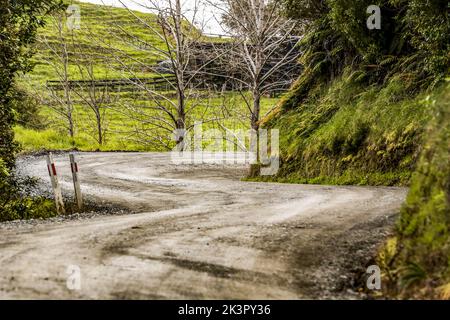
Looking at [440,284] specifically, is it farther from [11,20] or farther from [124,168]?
[124,168]

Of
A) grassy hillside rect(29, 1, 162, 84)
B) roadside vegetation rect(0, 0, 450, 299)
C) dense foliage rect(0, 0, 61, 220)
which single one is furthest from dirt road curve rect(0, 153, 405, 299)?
grassy hillside rect(29, 1, 162, 84)

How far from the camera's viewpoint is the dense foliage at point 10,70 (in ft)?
33.7

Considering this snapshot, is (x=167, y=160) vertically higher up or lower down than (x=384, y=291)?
lower down

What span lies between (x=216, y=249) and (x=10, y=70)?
7.32 m

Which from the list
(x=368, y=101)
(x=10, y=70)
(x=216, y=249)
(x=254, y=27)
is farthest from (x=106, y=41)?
(x=216, y=249)

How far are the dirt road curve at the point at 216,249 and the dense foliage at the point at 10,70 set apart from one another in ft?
6.64

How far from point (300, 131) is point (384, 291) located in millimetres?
10638

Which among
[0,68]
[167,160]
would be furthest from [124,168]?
[0,68]

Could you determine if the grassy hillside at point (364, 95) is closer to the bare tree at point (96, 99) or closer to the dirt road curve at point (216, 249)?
the dirt road curve at point (216, 249)

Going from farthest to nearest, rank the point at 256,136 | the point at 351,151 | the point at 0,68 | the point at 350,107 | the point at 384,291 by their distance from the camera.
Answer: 1. the point at 256,136
2. the point at 350,107
3. the point at 351,151
4. the point at 0,68
5. the point at 384,291

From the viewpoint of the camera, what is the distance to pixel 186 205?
10.1m

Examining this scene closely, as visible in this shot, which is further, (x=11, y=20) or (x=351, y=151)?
(x=351, y=151)

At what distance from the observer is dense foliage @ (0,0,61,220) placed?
1028cm

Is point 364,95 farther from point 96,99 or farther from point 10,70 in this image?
point 96,99
